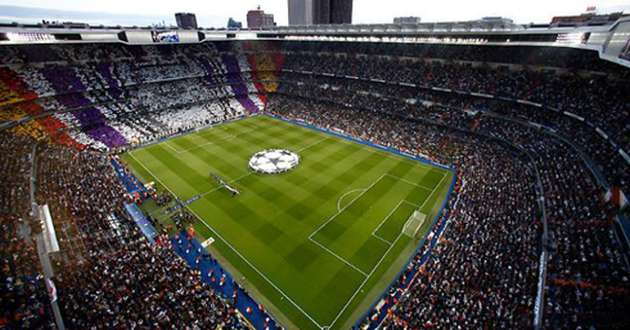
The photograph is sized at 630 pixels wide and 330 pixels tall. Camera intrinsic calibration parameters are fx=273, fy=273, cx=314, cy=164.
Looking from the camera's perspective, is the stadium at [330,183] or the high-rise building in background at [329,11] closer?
the stadium at [330,183]

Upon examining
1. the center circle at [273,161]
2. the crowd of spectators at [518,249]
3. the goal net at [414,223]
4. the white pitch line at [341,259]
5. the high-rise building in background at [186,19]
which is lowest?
the white pitch line at [341,259]

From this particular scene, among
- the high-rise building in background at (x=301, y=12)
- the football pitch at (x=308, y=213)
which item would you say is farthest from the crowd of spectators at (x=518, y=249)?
the high-rise building in background at (x=301, y=12)

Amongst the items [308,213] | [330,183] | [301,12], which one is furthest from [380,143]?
[301,12]

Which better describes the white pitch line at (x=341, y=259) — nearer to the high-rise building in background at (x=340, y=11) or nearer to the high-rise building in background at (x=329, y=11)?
the high-rise building in background at (x=329, y=11)

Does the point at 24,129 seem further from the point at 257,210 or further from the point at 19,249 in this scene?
the point at 257,210

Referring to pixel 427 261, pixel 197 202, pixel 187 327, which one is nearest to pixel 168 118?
pixel 197 202
